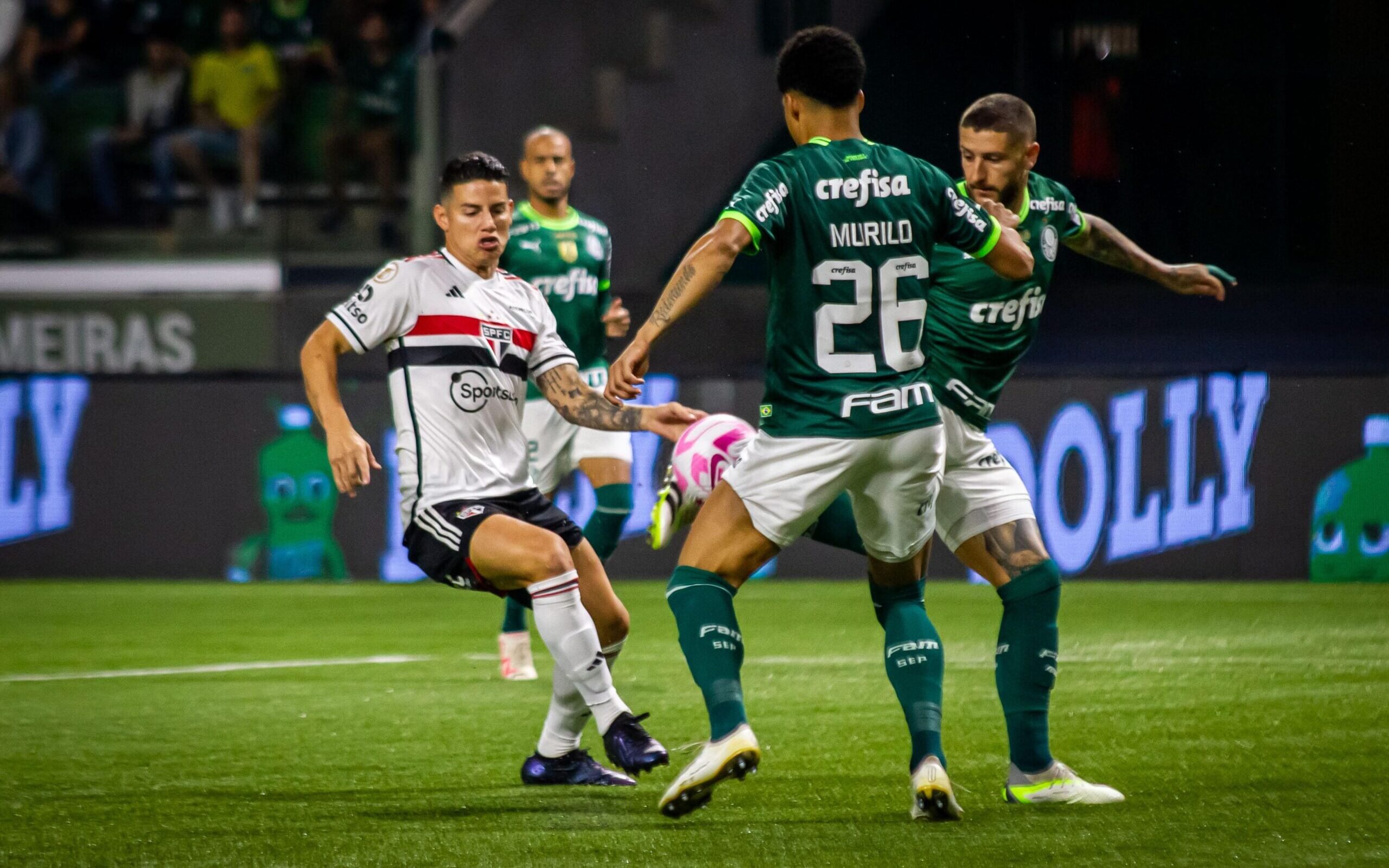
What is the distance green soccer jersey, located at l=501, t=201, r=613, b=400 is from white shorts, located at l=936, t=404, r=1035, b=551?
3125 mm

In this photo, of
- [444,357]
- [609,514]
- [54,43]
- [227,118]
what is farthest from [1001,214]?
[54,43]

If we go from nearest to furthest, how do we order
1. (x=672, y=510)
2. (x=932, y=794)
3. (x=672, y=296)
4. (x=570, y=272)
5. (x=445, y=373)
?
(x=672, y=296) → (x=932, y=794) → (x=672, y=510) → (x=445, y=373) → (x=570, y=272)

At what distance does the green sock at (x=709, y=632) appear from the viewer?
4.34 metres

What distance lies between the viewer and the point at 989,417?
4.92 m

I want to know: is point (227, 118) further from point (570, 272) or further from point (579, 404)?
point (579, 404)

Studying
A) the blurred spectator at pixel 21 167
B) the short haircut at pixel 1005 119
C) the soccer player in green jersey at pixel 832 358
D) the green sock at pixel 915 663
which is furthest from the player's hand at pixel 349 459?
the blurred spectator at pixel 21 167

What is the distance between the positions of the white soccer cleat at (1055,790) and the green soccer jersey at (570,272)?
3519mm

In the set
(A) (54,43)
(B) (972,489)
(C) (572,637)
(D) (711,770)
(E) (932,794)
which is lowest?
(E) (932,794)

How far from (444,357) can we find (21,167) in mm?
9780

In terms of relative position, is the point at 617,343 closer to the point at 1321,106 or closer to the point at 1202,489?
the point at 1202,489

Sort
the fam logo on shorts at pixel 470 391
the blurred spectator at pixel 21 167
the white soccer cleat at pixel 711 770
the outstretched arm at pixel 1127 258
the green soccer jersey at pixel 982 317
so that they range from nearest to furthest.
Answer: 1. the white soccer cleat at pixel 711 770
2. the green soccer jersey at pixel 982 317
3. the fam logo on shorts at pixel 470 391
4. the outstretched arm at pixel 1127 258
5. the blurred spectator at pixel 21 167

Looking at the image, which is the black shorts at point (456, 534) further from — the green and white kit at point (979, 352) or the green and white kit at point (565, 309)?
the green and white kit at point (565, 309)

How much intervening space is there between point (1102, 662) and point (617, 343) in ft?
15.1

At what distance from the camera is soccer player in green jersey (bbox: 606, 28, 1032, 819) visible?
433 cm
